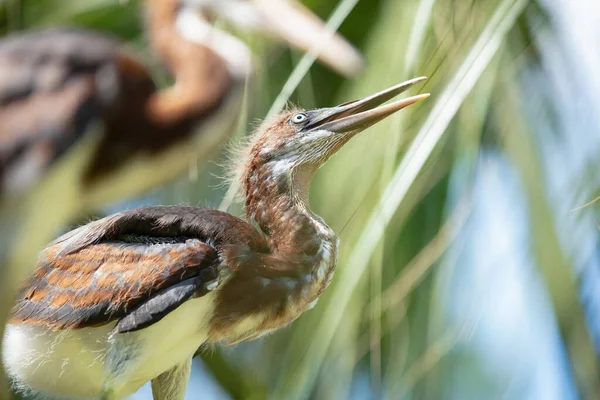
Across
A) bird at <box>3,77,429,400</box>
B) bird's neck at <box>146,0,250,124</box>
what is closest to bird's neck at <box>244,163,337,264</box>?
bird at <box>3,77,429,400</box>

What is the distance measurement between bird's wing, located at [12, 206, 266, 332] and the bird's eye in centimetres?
15

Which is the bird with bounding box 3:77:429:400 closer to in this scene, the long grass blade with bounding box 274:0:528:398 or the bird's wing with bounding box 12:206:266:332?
the bird's wing with bounding box 12:206:266:332

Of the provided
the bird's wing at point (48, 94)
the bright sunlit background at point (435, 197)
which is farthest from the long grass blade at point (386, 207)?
the bird's wing at point (48, 94)

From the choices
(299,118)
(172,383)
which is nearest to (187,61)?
(299,118)

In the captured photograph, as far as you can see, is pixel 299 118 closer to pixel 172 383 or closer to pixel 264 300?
pixel 264 300

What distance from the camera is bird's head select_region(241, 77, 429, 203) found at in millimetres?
1145

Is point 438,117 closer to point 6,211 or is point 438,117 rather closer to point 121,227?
point 121,227

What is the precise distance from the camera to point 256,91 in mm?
1386

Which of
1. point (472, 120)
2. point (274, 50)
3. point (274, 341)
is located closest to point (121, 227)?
point (274, 341)

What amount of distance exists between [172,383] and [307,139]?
33cm

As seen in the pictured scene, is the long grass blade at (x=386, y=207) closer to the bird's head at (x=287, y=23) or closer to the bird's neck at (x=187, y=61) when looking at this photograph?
the bird's head at (x=287, y=23)

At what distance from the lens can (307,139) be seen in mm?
1148

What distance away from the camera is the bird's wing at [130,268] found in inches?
39.9

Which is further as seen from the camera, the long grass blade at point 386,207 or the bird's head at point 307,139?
the long grass blade at point 386,207
